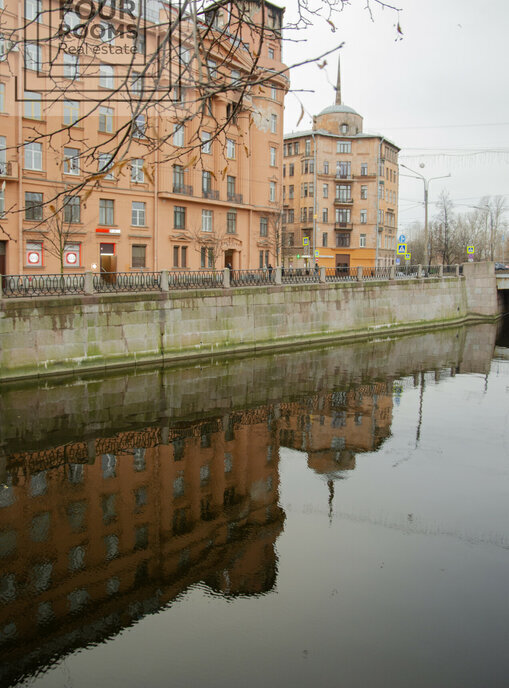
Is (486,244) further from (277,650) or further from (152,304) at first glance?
(277,650)

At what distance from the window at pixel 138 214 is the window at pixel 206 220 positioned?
189 inches

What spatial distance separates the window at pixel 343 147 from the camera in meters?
64.6

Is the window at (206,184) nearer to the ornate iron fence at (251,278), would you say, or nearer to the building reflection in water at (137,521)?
the ornate iron fence at (251,278)

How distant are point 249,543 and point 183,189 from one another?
100ft

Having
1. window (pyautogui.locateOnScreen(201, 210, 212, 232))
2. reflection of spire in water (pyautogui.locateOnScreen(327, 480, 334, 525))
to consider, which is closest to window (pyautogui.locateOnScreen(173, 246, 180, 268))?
window (pyautogui.locateOnScreen(201, 210, 212, 232))

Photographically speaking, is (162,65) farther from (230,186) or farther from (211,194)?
(230,186)

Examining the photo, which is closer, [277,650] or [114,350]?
[277,650]

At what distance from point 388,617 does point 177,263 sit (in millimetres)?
31884

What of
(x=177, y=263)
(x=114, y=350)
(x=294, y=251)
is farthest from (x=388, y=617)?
(x=294, y=251)

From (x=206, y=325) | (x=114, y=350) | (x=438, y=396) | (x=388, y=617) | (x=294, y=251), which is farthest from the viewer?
(x=294, y=251)

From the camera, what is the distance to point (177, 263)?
123 ft

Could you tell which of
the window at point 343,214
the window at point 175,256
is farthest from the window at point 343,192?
the window at point 175,256

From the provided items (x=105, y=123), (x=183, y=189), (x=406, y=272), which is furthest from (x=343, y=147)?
(x=105, y=123)

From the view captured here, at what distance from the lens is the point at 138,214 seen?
114 ft
